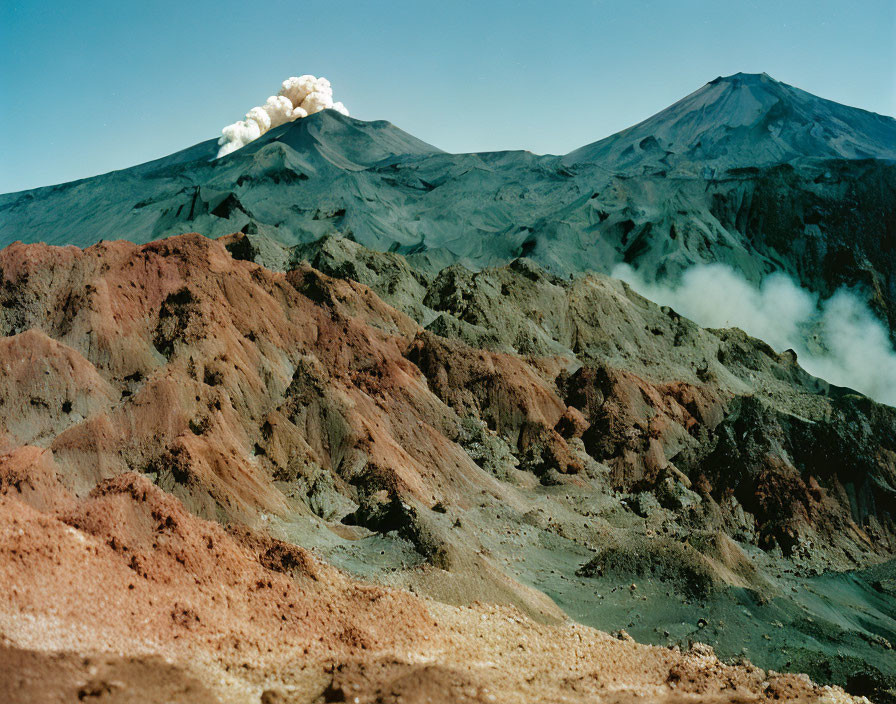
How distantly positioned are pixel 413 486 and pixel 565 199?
84908 millimetres

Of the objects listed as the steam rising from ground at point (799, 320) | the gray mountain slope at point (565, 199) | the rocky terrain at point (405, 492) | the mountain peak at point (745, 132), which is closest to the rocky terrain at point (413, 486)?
the rocky terrain at point (405, 492)

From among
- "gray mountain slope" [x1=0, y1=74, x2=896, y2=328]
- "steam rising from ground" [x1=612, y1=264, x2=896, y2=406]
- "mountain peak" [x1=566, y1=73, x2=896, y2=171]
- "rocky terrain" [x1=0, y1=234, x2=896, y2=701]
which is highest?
"mountain peak" [x1=566, y1=73, x2=896, y2=171]

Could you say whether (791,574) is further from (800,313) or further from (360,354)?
(800,313)

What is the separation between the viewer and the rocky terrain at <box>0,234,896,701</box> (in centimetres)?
1739

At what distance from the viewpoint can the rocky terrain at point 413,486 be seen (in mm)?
17312

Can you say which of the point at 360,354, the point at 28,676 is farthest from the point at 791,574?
the point at 28,676

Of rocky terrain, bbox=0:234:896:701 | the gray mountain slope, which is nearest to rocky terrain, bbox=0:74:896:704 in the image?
rocky terrain, bbox=0:234:896:701

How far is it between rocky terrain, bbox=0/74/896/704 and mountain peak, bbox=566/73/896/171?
46.0 meters

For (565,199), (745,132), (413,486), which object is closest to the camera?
(413,486)

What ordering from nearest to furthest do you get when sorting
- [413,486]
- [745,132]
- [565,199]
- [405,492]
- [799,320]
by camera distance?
[405,492]
[413,486]
[799,320]
[565,199]
[745,132]

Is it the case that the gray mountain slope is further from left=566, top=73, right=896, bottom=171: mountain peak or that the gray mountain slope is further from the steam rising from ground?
the steam rising from ground

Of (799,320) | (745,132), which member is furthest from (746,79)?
(799,320)

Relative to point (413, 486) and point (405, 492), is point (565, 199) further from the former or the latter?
point (405, 492)

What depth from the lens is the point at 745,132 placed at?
126938 millimetres
